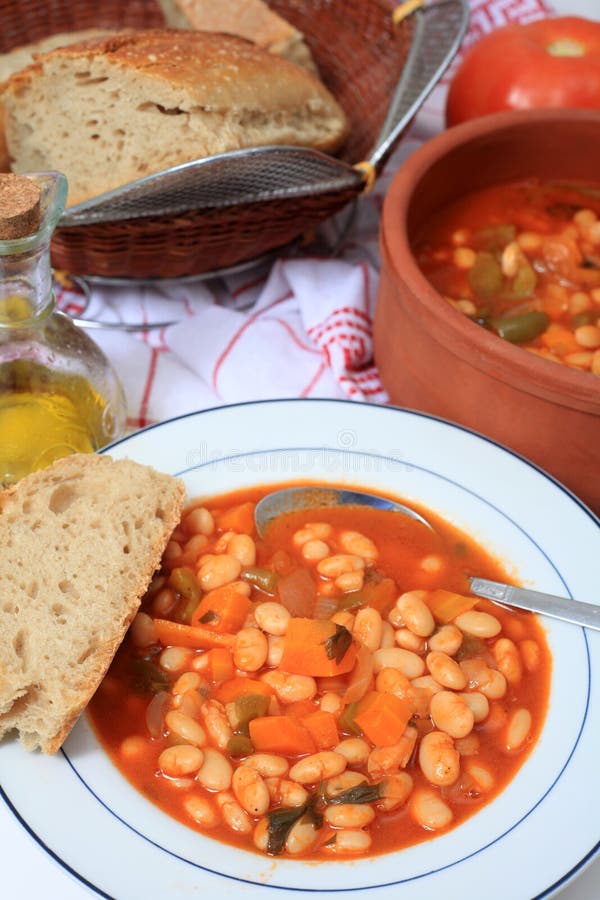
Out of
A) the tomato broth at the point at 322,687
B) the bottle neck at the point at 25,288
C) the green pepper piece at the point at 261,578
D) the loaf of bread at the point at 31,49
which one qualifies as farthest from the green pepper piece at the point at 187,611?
the loaf of bread at the point at 31,49

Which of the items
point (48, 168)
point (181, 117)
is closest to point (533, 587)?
point (181, 117)

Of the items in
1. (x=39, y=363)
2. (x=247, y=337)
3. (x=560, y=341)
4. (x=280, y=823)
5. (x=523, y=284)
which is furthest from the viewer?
(x=247, y=337)

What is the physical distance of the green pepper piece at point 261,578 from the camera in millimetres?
1856

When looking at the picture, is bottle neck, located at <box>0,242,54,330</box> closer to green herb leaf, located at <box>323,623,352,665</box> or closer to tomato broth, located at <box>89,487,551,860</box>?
tomato broth, located at <box>89,487,551,860</box>

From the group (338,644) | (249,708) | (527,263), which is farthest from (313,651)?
(527,263)

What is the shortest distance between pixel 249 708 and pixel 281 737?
0.24ft

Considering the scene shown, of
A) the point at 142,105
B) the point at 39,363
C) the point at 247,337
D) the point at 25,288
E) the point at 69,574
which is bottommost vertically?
the point at 247,337

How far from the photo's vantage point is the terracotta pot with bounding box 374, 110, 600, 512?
199 centimetres

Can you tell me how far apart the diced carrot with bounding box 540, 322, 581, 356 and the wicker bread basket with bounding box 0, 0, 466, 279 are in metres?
0.61

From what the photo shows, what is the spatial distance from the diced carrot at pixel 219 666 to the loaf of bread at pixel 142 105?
1208 millimetres

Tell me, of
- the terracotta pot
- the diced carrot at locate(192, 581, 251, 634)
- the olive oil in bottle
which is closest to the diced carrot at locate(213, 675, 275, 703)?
the diced carrot at locate(192, 581, 251, 634)

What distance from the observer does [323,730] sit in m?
1.63

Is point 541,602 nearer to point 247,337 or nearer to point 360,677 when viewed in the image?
point 360,677

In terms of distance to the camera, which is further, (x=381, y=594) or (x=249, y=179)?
(x=249, y=179)
